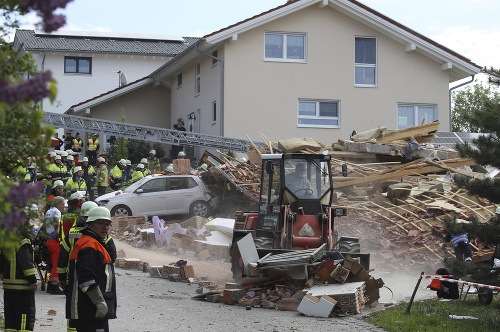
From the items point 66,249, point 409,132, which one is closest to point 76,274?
point 66,249

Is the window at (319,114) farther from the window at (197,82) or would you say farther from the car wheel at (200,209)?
the car wheel at (200,209)

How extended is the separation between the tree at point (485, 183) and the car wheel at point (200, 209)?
12.7 m

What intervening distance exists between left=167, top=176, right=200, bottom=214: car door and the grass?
11.6m

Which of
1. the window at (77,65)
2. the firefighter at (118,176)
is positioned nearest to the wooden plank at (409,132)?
the firefighter at (118,176)

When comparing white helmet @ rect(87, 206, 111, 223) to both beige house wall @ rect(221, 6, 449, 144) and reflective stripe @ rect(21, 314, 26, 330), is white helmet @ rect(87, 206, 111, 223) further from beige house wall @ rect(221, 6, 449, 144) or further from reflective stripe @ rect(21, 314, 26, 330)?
beige house wall @ rect(221, 6, 449, 144)

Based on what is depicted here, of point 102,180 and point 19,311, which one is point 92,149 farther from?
point 19,311

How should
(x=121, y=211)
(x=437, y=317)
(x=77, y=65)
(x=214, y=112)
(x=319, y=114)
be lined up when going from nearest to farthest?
(x=437, y=317)
(x=121, y=211)
(x=319, y=114)
(x=214, y=112)
(x=77, y=65)

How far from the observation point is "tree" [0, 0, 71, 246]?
286cm

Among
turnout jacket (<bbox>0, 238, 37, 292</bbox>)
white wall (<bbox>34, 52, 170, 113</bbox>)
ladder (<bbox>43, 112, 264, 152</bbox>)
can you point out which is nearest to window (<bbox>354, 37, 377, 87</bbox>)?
ladder (<bbox>43, 112, 264, 152</bbox>)

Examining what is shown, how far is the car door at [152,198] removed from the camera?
21.1 meters

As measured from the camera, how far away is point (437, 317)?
952 centimetres

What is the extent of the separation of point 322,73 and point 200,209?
367 inches

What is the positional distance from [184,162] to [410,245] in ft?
34.5

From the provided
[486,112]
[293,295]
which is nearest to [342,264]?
[293,295]
